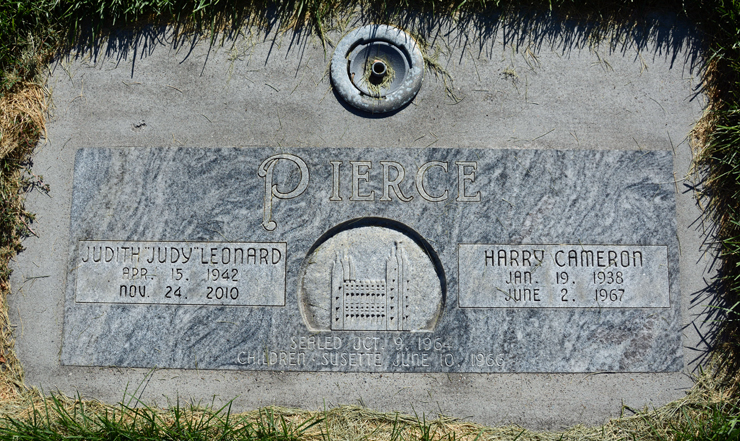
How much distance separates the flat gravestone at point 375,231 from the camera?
10.4ft

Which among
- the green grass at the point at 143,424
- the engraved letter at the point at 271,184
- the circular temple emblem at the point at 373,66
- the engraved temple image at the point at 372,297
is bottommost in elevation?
the green grass at the point at 143,424

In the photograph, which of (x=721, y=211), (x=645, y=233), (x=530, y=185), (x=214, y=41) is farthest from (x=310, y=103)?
(x=721, y=211)

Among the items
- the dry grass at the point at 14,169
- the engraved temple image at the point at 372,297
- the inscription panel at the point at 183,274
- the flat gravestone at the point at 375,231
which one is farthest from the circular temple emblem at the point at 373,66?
the dry grass at the point at 14,169

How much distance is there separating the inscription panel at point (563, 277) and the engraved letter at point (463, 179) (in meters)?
0.35

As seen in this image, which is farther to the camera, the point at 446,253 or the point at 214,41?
the point at 214,41

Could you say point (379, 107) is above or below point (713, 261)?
above

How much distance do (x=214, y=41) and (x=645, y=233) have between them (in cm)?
318

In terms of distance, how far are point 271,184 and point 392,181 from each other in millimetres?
808

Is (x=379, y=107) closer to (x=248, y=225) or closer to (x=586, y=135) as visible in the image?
(x=248, y=225)

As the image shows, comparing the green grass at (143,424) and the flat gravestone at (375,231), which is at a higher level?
the flat gravestone at (375,231)

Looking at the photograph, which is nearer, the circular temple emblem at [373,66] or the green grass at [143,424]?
the green grass at [143,424]

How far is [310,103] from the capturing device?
3.39 meters

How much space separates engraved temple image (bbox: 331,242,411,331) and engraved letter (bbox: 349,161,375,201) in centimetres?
38

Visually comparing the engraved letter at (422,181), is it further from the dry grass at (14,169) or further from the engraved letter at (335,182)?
the dry grass at (14,169)
